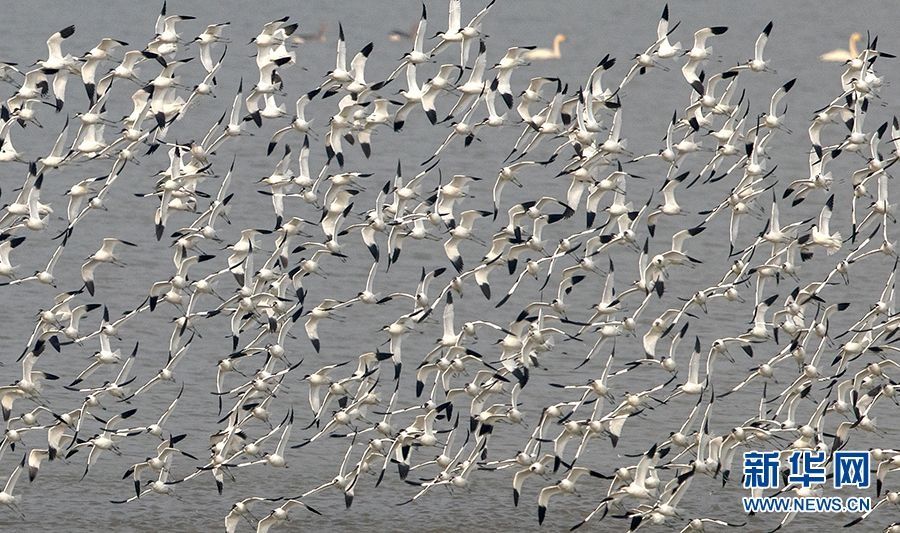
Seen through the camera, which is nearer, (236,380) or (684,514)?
(684,514)

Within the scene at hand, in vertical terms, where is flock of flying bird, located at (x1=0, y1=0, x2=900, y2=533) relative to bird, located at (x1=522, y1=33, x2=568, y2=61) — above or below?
below

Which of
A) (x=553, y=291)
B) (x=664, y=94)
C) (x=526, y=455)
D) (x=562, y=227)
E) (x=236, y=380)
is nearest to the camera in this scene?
Answer: (x=526, y=455)

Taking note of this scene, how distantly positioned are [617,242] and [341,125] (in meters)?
7.70

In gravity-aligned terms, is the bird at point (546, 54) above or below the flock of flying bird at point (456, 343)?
above

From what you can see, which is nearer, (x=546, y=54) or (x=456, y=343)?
(x=456, y=343)

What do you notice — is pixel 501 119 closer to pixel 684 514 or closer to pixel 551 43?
pixel 684 514

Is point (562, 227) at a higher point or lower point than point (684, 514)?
higher

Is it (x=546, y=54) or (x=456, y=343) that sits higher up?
(x=546, y=54)

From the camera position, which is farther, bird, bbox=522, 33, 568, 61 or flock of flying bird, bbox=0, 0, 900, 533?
bird, bbox=522, 33, 568, 61

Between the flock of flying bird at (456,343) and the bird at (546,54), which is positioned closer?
the flock of flying bird at (456,343)

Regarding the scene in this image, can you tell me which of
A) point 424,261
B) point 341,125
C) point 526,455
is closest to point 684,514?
point 526,455

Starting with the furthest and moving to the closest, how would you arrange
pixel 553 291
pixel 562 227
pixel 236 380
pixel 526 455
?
pixel 562 227 → pixel 553 291 → pixel 236 380 → pixel 526 455

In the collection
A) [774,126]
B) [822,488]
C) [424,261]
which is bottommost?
[822,488]

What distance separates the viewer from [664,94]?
81.2m
